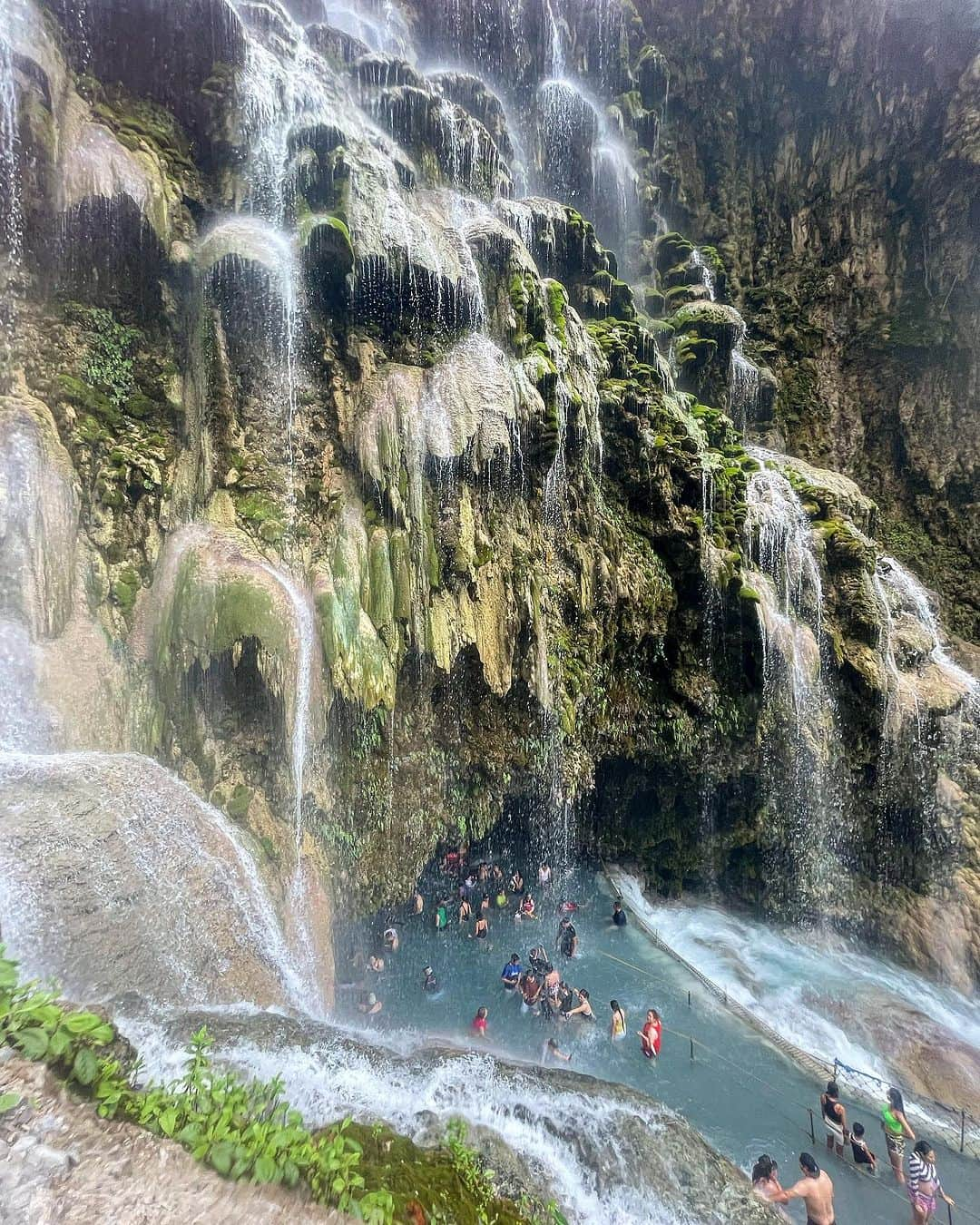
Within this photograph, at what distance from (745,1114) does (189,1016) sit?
27.6 feet

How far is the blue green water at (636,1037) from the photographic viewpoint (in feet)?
28.2

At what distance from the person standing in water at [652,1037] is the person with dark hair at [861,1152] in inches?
113

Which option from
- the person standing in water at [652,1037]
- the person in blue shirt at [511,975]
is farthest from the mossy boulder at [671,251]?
the person standing in water at [652,1037]

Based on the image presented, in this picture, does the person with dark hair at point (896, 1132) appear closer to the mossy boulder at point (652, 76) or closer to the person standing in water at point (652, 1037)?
the person standing in water at point (652, 1037)

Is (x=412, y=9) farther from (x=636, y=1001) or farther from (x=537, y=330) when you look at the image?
(x=636, y=1001)

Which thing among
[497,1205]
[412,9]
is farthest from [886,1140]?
[412,9]

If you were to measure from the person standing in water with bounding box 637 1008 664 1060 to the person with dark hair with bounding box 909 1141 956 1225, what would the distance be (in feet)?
11.7

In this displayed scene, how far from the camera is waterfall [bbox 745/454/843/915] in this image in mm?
15547

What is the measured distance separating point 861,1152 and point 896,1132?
635 mm

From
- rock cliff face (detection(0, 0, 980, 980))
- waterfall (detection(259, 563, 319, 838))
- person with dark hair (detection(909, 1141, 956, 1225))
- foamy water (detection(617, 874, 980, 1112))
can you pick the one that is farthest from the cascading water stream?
person with dark hair (detection(909, 1141, 956, 1225))

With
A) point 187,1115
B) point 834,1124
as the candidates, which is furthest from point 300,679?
point 834,1124

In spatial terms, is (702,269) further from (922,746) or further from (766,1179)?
(766,1179)

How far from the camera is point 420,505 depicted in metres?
12.0

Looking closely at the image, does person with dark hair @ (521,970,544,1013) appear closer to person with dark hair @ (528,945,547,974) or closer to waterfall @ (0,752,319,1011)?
person with dark hair @ (528,945,547,974)
